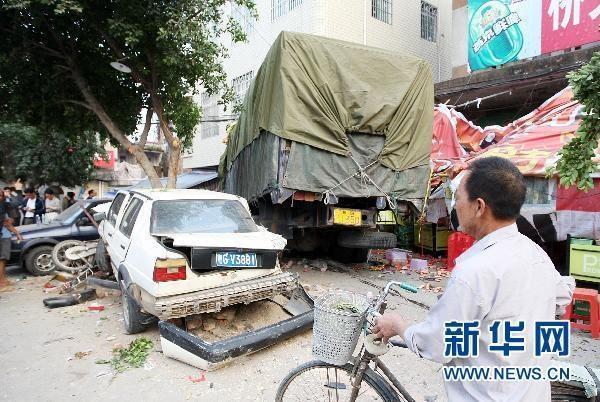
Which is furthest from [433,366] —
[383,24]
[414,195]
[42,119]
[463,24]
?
[463,24]

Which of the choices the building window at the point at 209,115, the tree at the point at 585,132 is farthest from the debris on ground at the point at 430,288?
the building window at the point at 209,115

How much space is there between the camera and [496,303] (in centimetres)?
133

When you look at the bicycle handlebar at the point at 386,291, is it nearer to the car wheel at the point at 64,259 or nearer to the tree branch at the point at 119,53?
the car wheel at the point at 64,259

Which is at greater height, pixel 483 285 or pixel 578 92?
pixel 578 92

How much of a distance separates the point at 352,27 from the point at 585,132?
11342 mm

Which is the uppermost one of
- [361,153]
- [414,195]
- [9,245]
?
[361,153]

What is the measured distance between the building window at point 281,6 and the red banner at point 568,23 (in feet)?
24.3

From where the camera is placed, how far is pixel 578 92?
3217 mm

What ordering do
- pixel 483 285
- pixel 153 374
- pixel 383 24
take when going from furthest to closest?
pixel 383 24, pixel 153 374, pixel 483 285

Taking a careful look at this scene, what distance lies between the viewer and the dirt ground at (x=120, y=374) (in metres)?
3.28

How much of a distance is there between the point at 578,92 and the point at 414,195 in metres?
3.32

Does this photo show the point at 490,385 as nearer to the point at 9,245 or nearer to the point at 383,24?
the point at 9,245

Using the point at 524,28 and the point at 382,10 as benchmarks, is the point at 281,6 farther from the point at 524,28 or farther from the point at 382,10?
the point at 524,28

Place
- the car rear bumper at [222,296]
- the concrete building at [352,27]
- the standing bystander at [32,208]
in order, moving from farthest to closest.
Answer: the concrete building at [352,27] < the standing bystander at [32,208] < the car rear bumper at [222,296]
